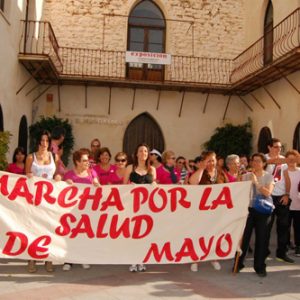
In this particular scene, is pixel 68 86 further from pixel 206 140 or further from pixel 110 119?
pixel 206 140

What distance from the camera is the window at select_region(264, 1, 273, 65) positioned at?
14568 mm

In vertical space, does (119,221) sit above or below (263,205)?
below

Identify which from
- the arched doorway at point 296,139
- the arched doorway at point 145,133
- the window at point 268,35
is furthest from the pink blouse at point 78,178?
the arched doorway at point 145,133

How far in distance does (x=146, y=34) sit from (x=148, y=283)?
13467 millimetres

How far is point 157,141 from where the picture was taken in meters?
17.0

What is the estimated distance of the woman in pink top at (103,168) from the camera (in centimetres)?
686

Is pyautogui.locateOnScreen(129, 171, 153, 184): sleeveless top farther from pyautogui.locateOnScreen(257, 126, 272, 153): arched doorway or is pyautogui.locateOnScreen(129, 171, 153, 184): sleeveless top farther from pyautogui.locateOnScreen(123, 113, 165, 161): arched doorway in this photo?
pyautogui.locateOnScreen(123, 113, 165, 161): arched doorway

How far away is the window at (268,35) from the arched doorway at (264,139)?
2.28 metres

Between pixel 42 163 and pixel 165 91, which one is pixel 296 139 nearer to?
pixel 165 91

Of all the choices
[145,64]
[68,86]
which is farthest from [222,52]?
[68,86]

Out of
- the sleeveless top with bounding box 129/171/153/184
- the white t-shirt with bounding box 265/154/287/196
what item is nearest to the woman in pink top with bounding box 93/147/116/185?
the sleeveless top with bounding box 129/171/153/184

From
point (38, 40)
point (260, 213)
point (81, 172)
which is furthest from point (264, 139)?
point (81, 172)

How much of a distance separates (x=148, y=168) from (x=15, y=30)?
7835 millimetres

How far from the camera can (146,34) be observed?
1730cm
